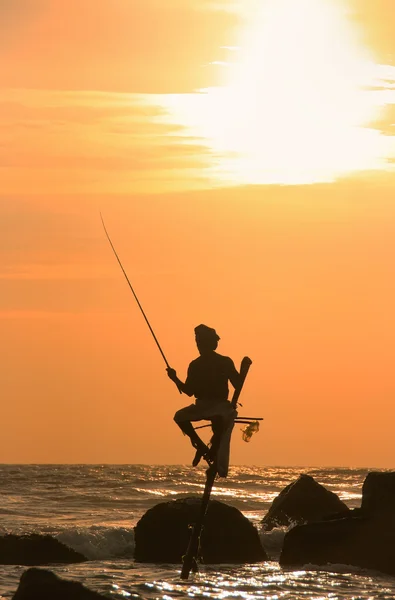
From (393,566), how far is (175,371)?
504 centimetres

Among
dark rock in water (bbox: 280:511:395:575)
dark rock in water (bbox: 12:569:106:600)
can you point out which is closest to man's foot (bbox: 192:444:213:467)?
dark rock in water (bbox: 280:511:395:575)

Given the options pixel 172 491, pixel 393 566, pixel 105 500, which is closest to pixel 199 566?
pixel 393 566

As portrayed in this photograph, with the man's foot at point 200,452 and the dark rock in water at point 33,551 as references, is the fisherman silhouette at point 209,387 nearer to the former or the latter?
the man's foot at point 200,452

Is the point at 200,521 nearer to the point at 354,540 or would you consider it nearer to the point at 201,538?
the point at 201,538

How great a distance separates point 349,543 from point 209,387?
4089 mm

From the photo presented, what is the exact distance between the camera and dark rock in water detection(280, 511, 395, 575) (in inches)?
736

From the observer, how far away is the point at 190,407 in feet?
56.0

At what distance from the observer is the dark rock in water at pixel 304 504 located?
82.7 ft

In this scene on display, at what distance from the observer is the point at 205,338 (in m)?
17.1

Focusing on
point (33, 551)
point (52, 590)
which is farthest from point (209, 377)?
point (33, 551)

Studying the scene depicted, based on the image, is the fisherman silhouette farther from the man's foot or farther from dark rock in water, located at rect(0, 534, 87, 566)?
dark rock in water, located at rect(0, 534, 87, 566)

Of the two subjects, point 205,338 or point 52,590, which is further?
point 205,338

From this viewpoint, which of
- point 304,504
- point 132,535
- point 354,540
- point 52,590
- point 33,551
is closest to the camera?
point 52,590

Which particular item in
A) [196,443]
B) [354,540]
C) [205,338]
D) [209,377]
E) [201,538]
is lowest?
[201,538]
